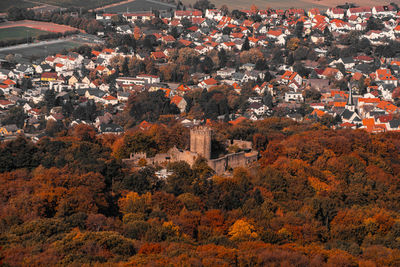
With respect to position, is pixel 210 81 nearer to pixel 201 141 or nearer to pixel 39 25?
pixel 201 141

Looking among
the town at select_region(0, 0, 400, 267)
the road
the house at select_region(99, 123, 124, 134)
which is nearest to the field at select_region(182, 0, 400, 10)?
the town at select_region(0, 0, 400, 267)

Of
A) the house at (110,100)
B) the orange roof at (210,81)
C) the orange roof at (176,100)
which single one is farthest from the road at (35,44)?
the orange roof at (176,100)


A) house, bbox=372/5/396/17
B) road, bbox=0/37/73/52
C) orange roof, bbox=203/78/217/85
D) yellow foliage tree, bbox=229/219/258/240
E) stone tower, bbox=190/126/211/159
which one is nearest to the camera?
yellow foliage tree, bbox=229/219/258/240

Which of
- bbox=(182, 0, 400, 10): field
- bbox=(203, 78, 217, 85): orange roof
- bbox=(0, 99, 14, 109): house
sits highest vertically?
bbox=(182, 0, 400, 10): field

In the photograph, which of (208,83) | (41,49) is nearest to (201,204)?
(208,83)

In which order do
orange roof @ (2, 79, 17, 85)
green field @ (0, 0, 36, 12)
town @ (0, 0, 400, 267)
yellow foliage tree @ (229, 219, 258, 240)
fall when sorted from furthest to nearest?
green field @ (0, 0, 36, 12), orange roof @ (2, 79, 17, 85), yellow foliage tree @ (229, 219, 258, 240), town @ (0, 0, 400, 267)

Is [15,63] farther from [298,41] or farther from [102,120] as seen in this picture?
[298,41]

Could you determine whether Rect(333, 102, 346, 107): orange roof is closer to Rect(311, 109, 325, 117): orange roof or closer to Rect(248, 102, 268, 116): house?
Rect(311, 109, 325, 117): orange roof

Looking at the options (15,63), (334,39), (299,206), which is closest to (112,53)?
(15,63)
